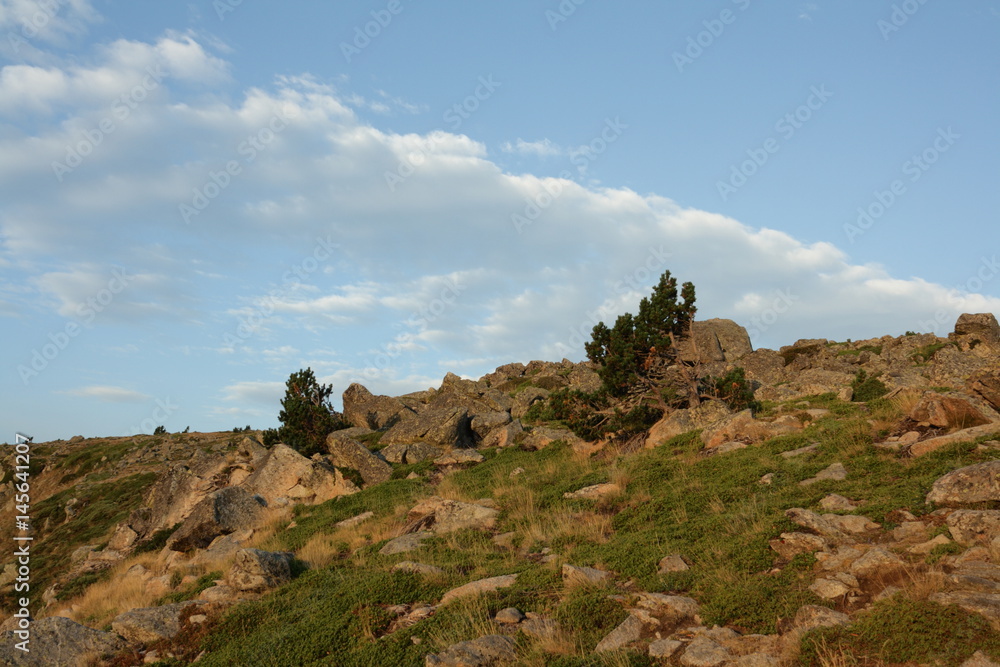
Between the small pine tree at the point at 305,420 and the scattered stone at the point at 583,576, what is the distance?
21726 millimetres

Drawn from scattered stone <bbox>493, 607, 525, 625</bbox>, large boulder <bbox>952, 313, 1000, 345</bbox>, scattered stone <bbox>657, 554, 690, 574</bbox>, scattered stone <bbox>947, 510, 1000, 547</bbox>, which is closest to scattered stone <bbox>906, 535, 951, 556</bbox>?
scattered stone <bbox>947, 510, 1000, 547</bbox>

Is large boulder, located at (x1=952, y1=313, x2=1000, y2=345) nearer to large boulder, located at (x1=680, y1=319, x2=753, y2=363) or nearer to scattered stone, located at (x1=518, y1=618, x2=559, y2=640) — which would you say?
large boulder, located at (x1=680, y1=319, x2=753, y2=363)

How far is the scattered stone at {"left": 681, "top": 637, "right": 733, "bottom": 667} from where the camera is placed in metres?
6.99

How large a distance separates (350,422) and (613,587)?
2859 centimetres

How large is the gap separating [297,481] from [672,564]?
1818cm

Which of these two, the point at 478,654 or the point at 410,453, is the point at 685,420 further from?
the point at 478,654

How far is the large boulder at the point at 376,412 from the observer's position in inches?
1395

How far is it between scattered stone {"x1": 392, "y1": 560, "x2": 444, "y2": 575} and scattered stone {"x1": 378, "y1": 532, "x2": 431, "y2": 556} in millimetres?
1996

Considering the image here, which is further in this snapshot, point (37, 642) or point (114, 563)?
point (114, 563)

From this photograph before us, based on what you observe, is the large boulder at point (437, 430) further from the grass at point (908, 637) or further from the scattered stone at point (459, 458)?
the grass at point (908, 637)

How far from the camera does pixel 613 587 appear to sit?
957 centimetres

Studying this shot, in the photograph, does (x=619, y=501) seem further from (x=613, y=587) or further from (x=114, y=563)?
(x=114, y=563)

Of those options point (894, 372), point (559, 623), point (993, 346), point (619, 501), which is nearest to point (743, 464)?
point (619, 501)

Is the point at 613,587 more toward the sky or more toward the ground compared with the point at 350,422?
more toward the ground
